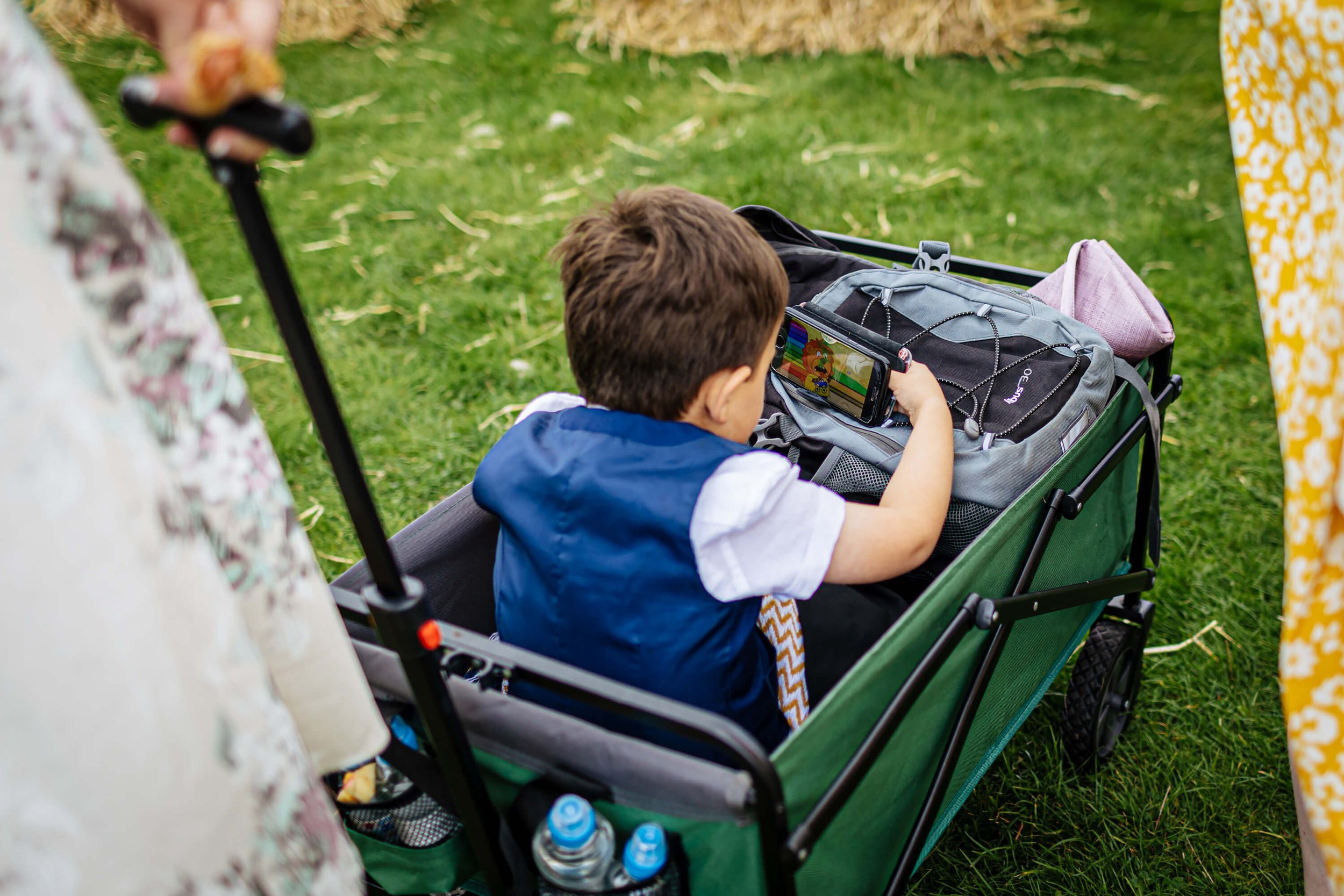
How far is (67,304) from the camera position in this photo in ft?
2.21

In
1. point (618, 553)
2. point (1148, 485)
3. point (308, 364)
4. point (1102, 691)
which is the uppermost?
point (308, 364)

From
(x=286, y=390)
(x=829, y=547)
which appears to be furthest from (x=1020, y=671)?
(x=286, y=390)

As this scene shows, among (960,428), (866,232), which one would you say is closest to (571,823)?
(960,428)

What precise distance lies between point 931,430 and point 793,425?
36 centimetres

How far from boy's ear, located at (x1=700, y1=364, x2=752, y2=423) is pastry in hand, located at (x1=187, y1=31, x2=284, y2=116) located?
0.65m

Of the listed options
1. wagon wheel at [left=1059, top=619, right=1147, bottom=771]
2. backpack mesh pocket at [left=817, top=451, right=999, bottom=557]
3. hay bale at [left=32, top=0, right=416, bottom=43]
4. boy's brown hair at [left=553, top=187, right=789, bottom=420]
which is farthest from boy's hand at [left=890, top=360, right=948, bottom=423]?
hay bale at [left=32, top=0, right=416, bottom=43]

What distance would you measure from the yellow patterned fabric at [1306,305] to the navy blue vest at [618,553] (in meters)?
0.60

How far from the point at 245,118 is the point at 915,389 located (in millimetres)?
1054

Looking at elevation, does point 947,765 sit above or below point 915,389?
below

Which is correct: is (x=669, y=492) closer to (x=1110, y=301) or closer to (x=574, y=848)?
(x=574, y=848)

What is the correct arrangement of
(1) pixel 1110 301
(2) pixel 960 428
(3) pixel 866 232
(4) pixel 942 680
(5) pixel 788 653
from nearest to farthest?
(4) pixel 942 680, (5) pixel 788 653, (2) pixel 960 428, (1) pixel 1110 301, (3) pixel 866 232

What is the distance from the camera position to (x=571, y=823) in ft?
3.31

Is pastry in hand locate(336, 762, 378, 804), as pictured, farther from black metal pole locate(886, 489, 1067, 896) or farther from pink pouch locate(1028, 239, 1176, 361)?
pink pouch locate(1028, 239, 1176, 361)

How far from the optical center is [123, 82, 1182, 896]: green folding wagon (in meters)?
0.93
